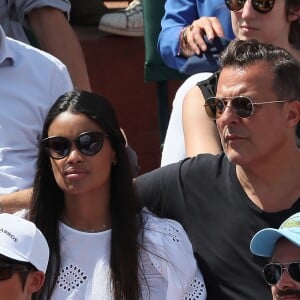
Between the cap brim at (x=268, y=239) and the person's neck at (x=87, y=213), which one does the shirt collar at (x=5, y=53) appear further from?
the cap brim at (x=268, y=239)

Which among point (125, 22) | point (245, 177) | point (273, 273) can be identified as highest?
point (273, 273)

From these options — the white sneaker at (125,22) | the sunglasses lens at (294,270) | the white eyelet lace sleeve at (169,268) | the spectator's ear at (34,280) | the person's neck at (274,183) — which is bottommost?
the white sneaker at (125,22)

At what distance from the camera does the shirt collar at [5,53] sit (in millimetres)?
4129

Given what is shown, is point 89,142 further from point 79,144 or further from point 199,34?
point 199,34

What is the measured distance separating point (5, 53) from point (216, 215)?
1.08m

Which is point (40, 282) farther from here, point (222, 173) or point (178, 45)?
point (178, 45)

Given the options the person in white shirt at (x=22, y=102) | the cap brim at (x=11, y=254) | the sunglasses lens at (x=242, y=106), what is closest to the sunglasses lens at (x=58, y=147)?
the person in white shirt at (x=22, y=102)

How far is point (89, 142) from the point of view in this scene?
11.6 feet

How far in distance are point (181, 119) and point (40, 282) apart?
4.07 ft

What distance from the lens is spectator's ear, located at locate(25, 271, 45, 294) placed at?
301cm

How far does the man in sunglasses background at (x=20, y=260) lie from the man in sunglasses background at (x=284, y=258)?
579 mm

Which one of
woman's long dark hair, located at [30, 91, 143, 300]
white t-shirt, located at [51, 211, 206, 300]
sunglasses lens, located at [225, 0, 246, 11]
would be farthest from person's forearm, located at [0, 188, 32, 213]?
sunglasses lens, located at [225, 0, 246, 11]

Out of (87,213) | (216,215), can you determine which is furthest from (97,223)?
(216,215)

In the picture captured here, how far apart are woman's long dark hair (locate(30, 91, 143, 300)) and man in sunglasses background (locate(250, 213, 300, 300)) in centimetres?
55
